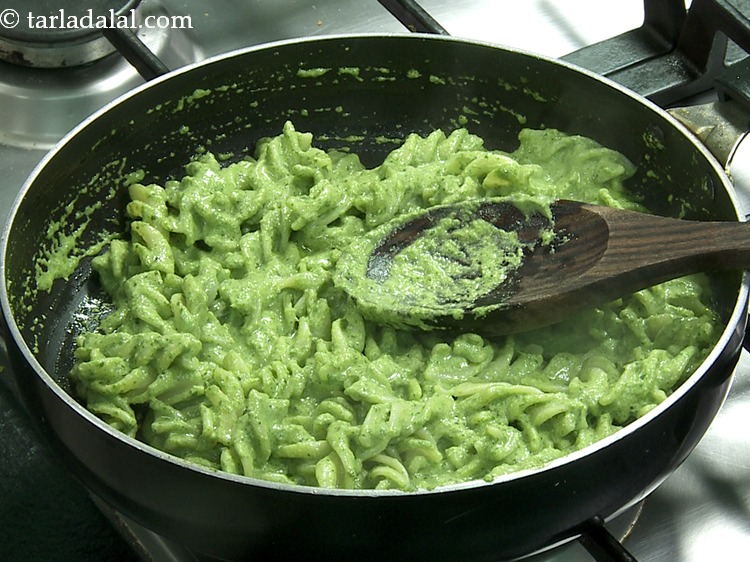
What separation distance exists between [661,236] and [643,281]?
68 mm

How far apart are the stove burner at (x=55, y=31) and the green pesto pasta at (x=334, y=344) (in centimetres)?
41

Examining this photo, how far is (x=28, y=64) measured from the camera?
1884 millimetres

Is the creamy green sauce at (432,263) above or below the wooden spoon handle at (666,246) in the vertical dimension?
below

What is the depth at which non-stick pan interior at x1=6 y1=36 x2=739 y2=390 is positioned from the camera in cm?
149

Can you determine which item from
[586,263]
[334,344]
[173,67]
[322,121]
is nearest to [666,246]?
[586,263]

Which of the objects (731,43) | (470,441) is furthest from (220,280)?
(731,43)

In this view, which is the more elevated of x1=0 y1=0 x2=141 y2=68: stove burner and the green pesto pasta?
x1=0 y1=0 x2=141 y2=68: stove burner

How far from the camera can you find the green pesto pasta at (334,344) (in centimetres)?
127

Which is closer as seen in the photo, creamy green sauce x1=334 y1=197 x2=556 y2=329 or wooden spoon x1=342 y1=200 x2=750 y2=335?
wooden spoon x1=342 y1=200 x2=750 y2=335

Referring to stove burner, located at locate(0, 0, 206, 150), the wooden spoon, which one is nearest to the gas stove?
stove burner, located at locate(0, 0, 206, 150)

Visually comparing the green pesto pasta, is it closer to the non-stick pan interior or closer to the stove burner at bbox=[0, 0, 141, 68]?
the non-stick pan interior

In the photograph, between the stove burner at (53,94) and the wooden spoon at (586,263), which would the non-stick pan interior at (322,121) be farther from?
the stove burner at (53,94)

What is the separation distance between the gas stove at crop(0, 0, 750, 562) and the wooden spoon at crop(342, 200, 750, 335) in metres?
0.30

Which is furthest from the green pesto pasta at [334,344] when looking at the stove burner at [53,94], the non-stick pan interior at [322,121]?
the stove burner at [53,94]
